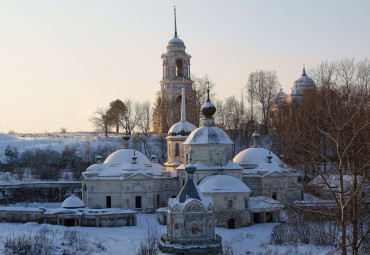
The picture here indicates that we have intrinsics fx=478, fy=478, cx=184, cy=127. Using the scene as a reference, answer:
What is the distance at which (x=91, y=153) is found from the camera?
154 ft

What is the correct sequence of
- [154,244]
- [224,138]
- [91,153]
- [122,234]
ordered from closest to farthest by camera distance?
[154,244] < [122,234] < [224,138] < [91,153]

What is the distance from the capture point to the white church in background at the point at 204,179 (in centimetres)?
2661

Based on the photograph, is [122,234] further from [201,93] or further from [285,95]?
[285,95]

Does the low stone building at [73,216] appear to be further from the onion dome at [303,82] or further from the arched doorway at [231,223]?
the onion dome at [303,82]

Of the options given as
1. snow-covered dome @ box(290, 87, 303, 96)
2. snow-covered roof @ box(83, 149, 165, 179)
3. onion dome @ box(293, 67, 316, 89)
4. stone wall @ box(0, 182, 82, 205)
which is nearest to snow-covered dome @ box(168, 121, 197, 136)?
snow-covered roof @ box(83, 149, 165, 179)

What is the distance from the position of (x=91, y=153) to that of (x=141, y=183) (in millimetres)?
17531

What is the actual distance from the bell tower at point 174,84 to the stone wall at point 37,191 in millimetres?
11969

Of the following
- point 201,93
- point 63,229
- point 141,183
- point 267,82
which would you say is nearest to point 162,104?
point 201,93

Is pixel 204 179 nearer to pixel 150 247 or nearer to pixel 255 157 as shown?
pixel 255 157

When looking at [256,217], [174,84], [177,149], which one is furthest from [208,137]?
[174,84]

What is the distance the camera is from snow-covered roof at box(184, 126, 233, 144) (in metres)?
28.6

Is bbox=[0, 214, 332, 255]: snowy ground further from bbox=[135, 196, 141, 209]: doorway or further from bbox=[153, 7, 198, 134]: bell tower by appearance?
bbox=[153, 7, 198, 134]: bell tower

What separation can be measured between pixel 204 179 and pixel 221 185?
153cm

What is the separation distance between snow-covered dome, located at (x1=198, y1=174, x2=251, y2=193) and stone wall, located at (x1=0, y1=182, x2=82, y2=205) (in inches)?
659
